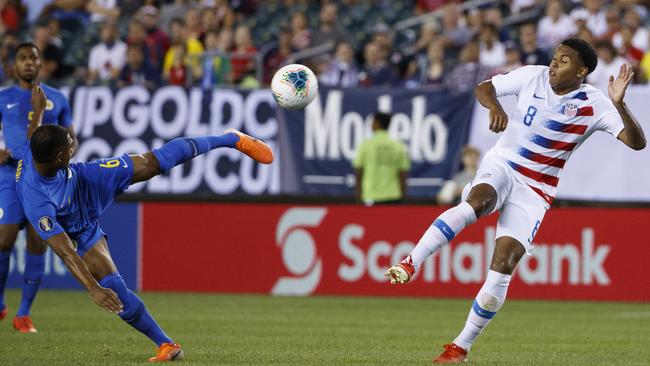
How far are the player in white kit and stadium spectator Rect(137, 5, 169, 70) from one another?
11.4m

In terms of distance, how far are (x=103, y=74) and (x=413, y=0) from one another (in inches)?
227

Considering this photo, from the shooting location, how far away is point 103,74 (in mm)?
20047

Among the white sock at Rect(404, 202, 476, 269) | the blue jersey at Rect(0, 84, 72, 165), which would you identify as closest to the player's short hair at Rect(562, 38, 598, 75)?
the white sock at Rect(404, 202, 476, 269)

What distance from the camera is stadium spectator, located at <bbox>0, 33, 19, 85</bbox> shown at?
1861 cm

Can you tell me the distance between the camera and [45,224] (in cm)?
827

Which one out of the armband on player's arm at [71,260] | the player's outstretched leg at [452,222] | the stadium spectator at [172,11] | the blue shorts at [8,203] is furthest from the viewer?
the stadium spectator at [172,11]

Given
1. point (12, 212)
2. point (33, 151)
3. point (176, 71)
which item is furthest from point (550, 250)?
point (33, 151)

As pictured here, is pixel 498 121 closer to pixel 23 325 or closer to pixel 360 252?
pixel 23 325

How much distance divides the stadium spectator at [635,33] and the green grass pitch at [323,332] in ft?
15.2

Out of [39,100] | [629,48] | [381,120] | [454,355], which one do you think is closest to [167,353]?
[454,355]

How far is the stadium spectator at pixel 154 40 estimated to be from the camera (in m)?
20.0

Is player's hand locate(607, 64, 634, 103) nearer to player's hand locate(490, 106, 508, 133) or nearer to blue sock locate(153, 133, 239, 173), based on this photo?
player's hand locate(490, 106, 508, 133)

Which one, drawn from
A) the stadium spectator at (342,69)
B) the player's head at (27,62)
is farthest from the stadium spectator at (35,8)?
the player's head at (27,62)

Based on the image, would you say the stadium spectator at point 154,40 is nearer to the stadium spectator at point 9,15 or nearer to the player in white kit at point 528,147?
the stadium spectator at point 9,15
